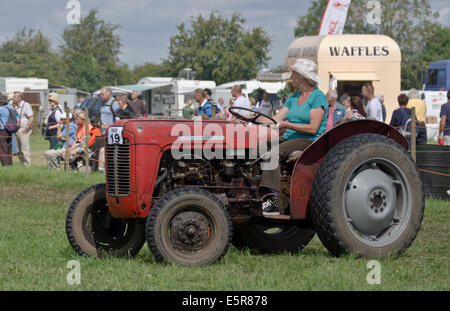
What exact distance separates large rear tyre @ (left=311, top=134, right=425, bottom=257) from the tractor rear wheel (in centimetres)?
76

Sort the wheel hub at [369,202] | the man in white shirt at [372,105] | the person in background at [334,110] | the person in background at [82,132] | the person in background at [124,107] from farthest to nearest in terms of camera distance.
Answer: the person in background at [82,132] < the person in background at [124,107] < the man in white shirt at [372,105] < the person in background at [334,110] < the wheel hub at [369,202]

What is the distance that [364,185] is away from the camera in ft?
20.0

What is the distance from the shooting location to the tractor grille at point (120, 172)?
229 inches

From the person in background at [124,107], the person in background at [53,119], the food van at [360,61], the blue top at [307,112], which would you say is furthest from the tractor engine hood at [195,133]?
the food van at [360,61]

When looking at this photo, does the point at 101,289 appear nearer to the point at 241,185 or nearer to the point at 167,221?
the point at 167,221

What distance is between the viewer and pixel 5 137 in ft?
52.3

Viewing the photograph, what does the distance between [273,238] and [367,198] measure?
1129 mm

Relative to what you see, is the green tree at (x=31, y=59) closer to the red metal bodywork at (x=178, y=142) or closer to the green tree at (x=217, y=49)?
the green tree at (x=217, y=49)

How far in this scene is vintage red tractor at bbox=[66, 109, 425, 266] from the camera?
5.74 meters

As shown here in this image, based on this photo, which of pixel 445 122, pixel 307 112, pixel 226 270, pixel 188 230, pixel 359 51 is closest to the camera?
pixel 226 270

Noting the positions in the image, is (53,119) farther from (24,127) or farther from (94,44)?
(94,44)

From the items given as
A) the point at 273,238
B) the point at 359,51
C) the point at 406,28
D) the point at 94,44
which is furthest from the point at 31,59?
the point at 273,238

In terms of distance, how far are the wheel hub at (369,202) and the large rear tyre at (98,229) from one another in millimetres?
1688
